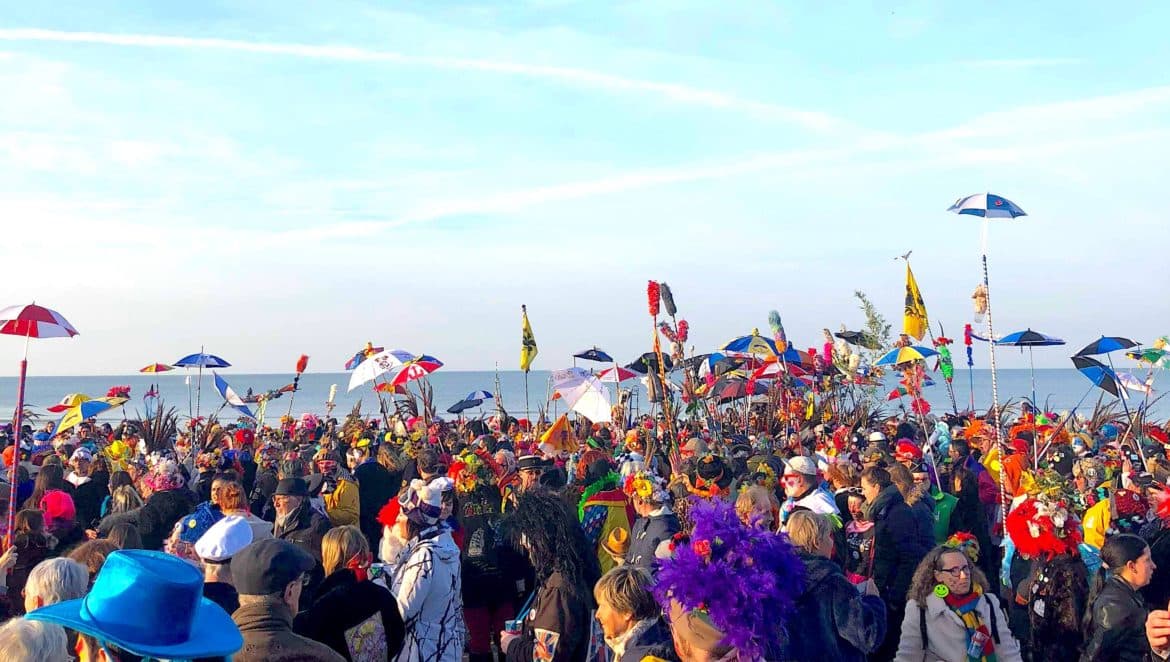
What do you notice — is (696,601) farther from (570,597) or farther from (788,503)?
(788,503)

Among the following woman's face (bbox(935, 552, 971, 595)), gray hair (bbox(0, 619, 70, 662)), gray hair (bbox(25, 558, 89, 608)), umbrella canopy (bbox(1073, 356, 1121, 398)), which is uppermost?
umbrella canopy (bbox(1073, 356, 1121, 398))

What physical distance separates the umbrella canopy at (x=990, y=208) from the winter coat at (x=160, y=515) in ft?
22.6

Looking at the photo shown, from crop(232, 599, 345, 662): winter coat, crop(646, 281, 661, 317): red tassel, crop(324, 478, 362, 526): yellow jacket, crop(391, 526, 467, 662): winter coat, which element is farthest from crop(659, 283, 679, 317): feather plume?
crop(232, 599, 345, 662): winter coat

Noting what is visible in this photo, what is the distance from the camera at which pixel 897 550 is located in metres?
6.50

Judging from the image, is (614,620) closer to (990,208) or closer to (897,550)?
(897,550)

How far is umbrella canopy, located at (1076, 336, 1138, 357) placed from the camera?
579 inches

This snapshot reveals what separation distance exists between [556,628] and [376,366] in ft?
30.4

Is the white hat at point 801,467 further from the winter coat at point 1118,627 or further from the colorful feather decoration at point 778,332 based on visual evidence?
the colorful feather decoration at point 778,332

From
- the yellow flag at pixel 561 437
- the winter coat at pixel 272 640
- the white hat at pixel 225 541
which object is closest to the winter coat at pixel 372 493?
the yellow flag at pixel 561 437

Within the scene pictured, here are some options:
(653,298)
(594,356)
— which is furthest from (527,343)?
(653,298)

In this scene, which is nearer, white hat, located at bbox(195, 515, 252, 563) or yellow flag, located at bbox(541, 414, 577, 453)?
white hat, located at bbox(195, 515, 252, 563)

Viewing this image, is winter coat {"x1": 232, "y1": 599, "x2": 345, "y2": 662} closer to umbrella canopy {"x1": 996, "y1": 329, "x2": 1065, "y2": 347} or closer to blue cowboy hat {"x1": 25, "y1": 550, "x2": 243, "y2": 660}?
blue cowboy hat {"x1": 25, "y1": 550, "x2": 243, "y2": 660}

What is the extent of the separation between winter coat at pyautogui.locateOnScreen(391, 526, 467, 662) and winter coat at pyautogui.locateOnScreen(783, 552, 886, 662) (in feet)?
6.48

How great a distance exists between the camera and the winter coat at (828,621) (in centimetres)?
420
